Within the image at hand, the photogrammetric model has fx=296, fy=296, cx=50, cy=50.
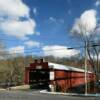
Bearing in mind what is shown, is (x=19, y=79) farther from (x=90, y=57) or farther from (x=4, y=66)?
(x=90, y=57)

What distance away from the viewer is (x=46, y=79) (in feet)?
196

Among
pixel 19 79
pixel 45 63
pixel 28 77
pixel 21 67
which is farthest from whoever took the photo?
pixel 21 67

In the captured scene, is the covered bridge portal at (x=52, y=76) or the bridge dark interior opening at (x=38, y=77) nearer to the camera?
the covered bridge portal at (x=52, y=76)

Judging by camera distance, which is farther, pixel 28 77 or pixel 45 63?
pixel 28 77

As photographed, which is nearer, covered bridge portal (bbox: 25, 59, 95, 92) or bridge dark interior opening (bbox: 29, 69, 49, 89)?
covered bridge portal (bbox: 25, 59, 95, 92)

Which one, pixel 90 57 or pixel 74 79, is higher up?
pixel 90 57

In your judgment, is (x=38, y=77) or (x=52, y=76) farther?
(x=38, y=77)

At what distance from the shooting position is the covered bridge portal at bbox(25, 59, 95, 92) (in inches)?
2236

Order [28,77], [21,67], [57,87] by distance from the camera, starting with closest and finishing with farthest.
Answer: [57,87] < [28,77] < [21,67]

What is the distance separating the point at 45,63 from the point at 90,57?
10.4m

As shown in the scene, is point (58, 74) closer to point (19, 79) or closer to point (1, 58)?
point (19, 79)

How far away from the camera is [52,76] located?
57.0 meters

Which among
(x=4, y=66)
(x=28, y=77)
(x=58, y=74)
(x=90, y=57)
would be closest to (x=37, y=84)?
(x=28, y=77)

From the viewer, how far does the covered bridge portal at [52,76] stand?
186 feet
